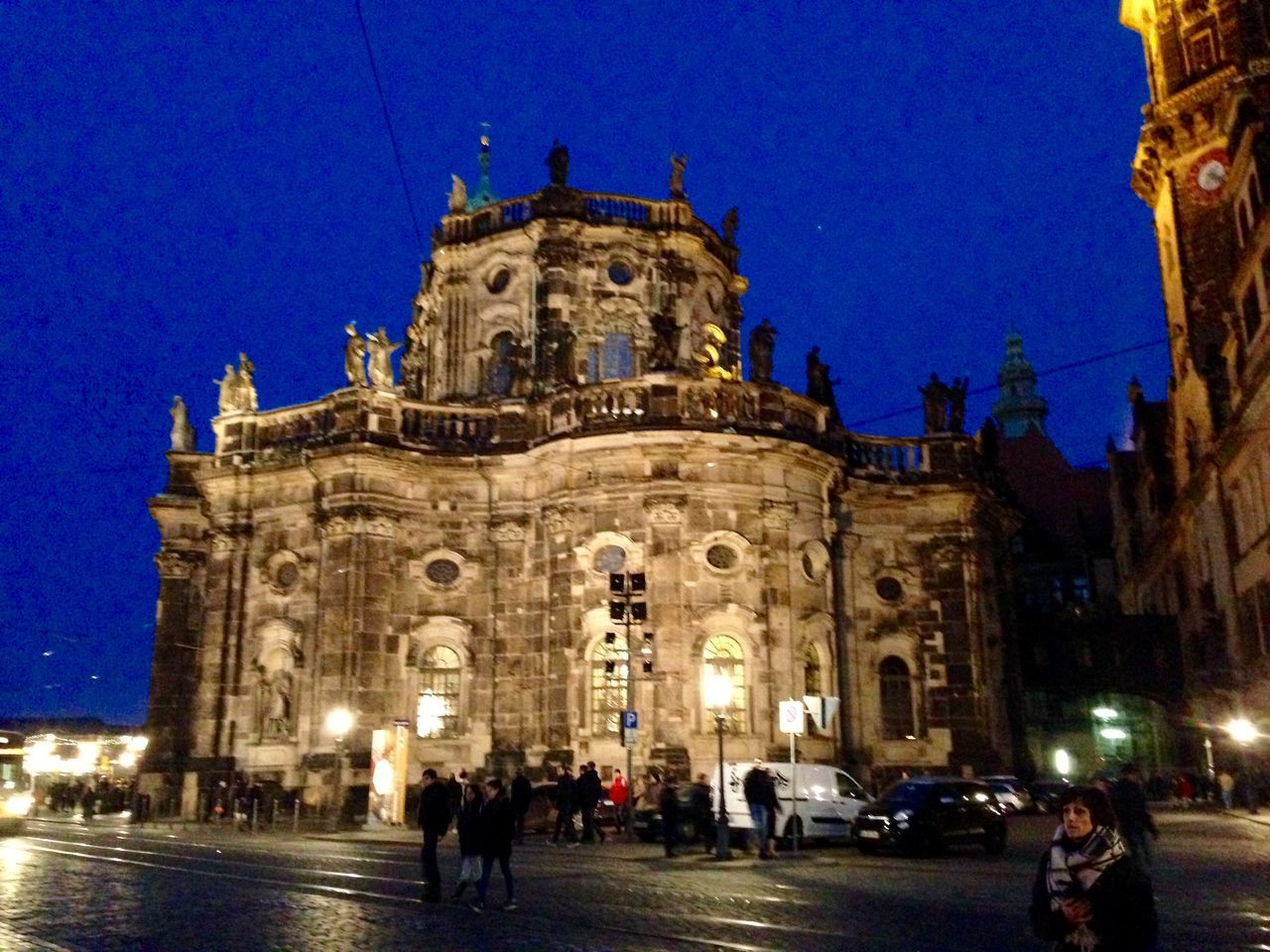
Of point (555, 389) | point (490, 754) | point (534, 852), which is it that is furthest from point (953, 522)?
point (534, 852)

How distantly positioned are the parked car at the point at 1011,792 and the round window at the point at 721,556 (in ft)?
29.3

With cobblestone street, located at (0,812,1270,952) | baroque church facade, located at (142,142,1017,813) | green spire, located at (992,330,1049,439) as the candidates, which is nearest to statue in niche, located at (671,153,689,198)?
baroque church facade, located at (142,142,1017,813)

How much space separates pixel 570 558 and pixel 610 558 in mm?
1084

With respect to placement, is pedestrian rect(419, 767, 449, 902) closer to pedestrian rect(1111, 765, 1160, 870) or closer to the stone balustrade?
pedestrian rect(1111, 765, 1160, 870)

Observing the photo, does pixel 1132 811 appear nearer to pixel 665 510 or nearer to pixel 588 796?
pixel 588 796

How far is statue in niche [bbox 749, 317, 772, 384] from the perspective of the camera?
34.8 meters

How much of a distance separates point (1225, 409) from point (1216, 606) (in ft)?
23.7

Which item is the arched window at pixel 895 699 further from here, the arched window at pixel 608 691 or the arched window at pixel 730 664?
the arched window at pixel 608 691

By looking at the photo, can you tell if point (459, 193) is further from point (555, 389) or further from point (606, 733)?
point (606, 733)

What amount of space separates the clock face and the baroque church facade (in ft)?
72.7

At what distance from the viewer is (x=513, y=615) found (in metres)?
34.0

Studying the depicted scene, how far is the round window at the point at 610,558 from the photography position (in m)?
32.4

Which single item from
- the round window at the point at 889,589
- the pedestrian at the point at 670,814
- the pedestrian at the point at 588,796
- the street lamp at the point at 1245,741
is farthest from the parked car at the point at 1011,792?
the pedestrian at the point at 670,814

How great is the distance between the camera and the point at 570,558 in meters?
32.8
